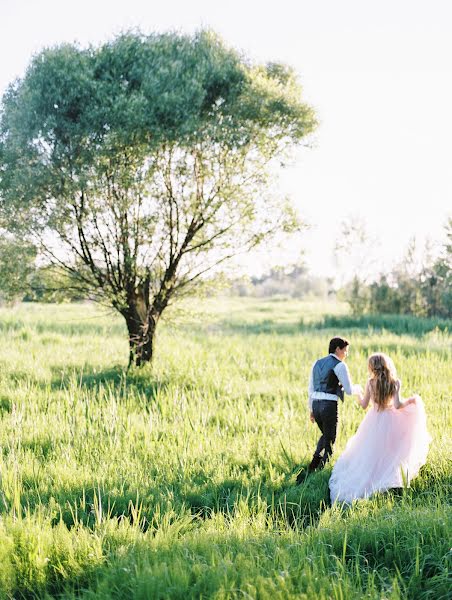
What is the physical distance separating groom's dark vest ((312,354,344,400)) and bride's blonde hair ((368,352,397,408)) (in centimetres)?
45

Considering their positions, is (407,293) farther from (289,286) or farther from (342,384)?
(289,286)

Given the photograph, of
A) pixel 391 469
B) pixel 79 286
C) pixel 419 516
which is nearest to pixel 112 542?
pixel 419 516

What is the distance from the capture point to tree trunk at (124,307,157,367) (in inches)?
447

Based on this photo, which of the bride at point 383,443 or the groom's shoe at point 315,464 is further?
the groom's shoe at point 315,464

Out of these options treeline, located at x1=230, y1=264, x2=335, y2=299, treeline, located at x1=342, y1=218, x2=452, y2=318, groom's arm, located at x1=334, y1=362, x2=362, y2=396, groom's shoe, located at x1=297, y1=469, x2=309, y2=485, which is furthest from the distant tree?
treeline, located at x1=230, y1=264, x2=335, y2=299

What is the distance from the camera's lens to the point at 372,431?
270 inches

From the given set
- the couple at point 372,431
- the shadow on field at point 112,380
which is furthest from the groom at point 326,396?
the shadow on field at point 112,380

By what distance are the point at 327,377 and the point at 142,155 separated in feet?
17.8

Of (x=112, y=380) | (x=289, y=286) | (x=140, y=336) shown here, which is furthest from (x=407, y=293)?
(x=289, y=286)

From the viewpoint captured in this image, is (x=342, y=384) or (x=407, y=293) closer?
(x=342, y=384)

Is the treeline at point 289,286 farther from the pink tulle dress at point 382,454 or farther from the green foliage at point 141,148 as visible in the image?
the pink tulle dress at point 382,454

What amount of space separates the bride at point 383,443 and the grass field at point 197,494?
22cm

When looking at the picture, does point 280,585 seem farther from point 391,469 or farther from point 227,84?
point 227,84

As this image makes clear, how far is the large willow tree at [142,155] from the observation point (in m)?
10.0
